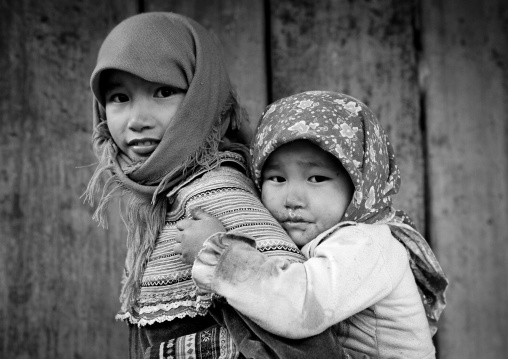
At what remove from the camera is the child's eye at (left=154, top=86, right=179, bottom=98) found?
1770 millimetres

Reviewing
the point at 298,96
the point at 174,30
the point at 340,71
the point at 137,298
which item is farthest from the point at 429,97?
the point at 137,298

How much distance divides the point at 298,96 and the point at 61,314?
1.38 meters

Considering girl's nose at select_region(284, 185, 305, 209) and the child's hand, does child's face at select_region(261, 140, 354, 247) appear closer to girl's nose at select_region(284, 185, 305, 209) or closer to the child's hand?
girl's nose at select_region(284, 185, 305, 209)

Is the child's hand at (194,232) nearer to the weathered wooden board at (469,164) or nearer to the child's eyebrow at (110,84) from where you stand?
the child's eyebrow at (110,84)

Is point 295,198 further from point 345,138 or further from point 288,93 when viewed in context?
point 288,93

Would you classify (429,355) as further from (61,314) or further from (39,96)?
(39,96)

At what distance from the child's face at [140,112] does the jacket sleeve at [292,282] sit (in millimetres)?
432

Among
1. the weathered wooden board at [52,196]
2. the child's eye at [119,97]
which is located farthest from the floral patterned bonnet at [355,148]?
the weathered wooden board at [52,196]

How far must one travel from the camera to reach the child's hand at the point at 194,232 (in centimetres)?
149

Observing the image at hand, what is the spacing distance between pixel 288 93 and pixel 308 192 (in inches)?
40.8

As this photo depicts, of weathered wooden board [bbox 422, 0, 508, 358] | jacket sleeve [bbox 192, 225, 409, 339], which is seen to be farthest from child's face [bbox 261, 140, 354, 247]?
weathered wooden board [bbox 422, 0, 508, 358]

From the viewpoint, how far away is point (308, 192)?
5.35 feet

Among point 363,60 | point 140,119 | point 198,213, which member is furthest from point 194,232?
point 363,60

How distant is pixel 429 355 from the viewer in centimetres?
167
